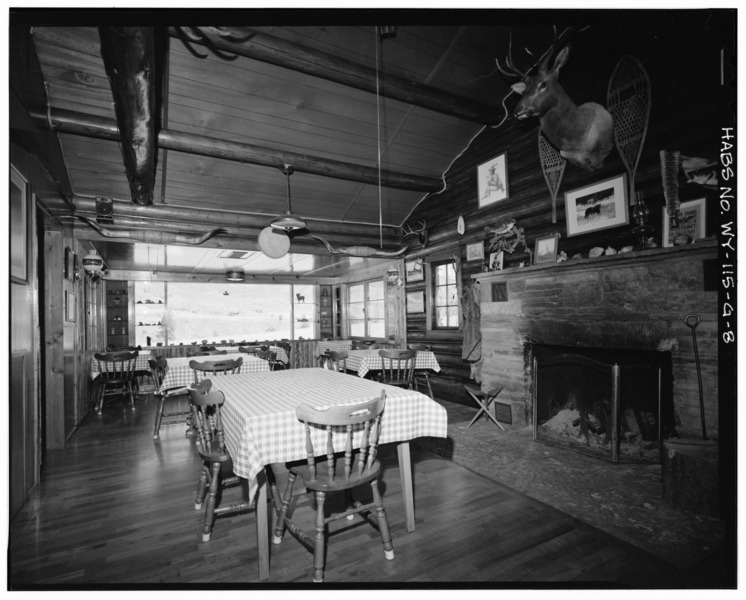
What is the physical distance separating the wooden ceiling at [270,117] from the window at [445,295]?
1373mm

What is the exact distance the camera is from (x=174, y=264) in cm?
975

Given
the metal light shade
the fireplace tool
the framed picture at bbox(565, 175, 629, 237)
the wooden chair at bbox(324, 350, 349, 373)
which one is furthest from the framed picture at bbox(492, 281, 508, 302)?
the metal light shade

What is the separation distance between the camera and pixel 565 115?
4328 millimetres

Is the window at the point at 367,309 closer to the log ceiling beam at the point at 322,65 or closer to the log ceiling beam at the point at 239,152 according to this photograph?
the log ceiling beam at the point at 239,152

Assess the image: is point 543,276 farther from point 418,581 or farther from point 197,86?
point 197,86

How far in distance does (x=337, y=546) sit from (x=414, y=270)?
5.69m

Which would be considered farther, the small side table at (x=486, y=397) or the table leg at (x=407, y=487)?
the small side table at (x=486, y=397)

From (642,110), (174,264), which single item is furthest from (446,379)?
(174,264)

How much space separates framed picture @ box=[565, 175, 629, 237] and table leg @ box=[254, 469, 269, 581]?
3991 mm

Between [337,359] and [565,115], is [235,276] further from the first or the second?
[565,115]

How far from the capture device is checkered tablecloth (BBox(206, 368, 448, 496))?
6.93ft

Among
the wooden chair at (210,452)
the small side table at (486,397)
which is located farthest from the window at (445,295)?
the wooden chair at (210,452)

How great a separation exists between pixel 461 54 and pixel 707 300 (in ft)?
11.7

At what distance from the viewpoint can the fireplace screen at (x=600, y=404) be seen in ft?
12.0
